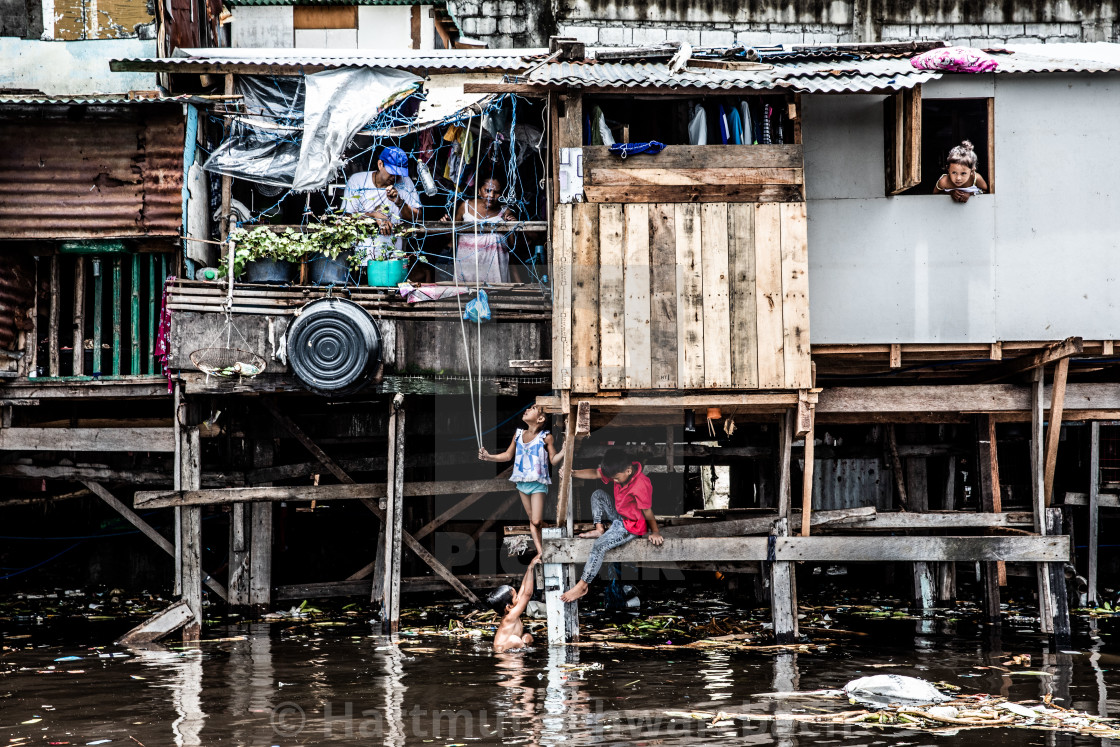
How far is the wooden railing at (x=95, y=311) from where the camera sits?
42.2ft

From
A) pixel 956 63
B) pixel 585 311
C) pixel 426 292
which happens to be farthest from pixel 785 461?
pixel 956 63

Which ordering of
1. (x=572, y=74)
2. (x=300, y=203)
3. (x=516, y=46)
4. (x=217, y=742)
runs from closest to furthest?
1. (x=217, y=742)
2. (x=572, y=74)
3. (x=300, y=203)
4. (x=516, y=46)

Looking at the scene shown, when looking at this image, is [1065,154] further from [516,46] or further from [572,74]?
[516,46]

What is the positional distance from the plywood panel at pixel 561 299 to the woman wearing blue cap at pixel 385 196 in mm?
2013

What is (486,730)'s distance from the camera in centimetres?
819

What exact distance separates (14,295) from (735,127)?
27.3ft

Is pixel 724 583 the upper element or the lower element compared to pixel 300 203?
lower

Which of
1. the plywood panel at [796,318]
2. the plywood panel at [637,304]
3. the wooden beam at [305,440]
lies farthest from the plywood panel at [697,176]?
the wooden beam at [305,440]

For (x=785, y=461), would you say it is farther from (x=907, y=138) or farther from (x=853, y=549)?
(x=907, y=138)

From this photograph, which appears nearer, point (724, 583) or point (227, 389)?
point (227, 389)

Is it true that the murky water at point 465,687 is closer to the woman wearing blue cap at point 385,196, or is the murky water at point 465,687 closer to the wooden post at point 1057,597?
the wooden post at point 1057,597

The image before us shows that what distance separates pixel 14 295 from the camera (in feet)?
42.1

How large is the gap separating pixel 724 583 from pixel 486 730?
8.36 m

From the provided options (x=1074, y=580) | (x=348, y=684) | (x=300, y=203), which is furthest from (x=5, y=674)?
(x=1074, y=580)
